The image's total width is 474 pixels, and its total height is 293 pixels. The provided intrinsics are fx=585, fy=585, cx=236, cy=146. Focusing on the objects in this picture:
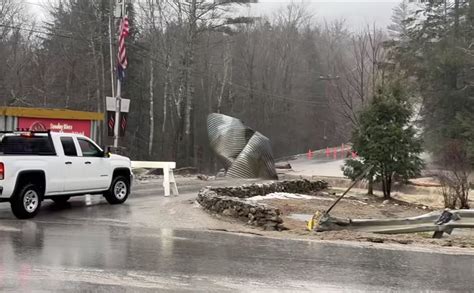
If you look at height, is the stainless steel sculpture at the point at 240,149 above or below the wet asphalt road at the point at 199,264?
above

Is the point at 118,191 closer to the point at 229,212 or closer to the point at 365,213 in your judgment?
the point at 229,212

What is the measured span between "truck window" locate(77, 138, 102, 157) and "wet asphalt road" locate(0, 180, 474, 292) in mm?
2995

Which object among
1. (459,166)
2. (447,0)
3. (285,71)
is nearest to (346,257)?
(459,166)

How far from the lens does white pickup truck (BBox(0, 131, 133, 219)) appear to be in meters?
12.4

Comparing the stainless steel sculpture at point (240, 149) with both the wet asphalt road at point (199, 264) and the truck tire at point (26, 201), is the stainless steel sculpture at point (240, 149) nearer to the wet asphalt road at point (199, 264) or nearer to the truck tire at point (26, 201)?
the truck tire at point (26, 201)

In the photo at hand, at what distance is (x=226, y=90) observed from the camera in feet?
220

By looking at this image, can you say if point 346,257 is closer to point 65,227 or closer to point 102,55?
point 65,227

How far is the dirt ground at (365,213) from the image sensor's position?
11.3 metres

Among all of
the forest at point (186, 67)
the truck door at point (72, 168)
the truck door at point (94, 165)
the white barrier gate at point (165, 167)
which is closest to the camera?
the truck door at point (72, 168)

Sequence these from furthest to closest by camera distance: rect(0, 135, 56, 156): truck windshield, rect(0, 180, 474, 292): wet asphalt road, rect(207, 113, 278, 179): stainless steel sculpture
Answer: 1. rect(207, 113, 278, 179): stainless steel sculpture
2. rect(0, 135, 56, 156): truck windshield
3. rect(0, 180, 474, 292): wet asphalt road

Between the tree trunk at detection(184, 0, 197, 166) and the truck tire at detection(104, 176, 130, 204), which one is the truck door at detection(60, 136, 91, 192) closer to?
the truck tire at detection(104, 176, 130, 204)

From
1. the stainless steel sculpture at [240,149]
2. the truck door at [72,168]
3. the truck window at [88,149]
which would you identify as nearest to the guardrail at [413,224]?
the truck door at [72,168]

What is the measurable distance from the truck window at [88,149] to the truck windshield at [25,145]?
3.57ft

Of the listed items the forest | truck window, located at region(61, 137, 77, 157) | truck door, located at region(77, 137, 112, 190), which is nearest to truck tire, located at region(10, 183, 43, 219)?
truck window, located at region(61, 137, 77, 157)
